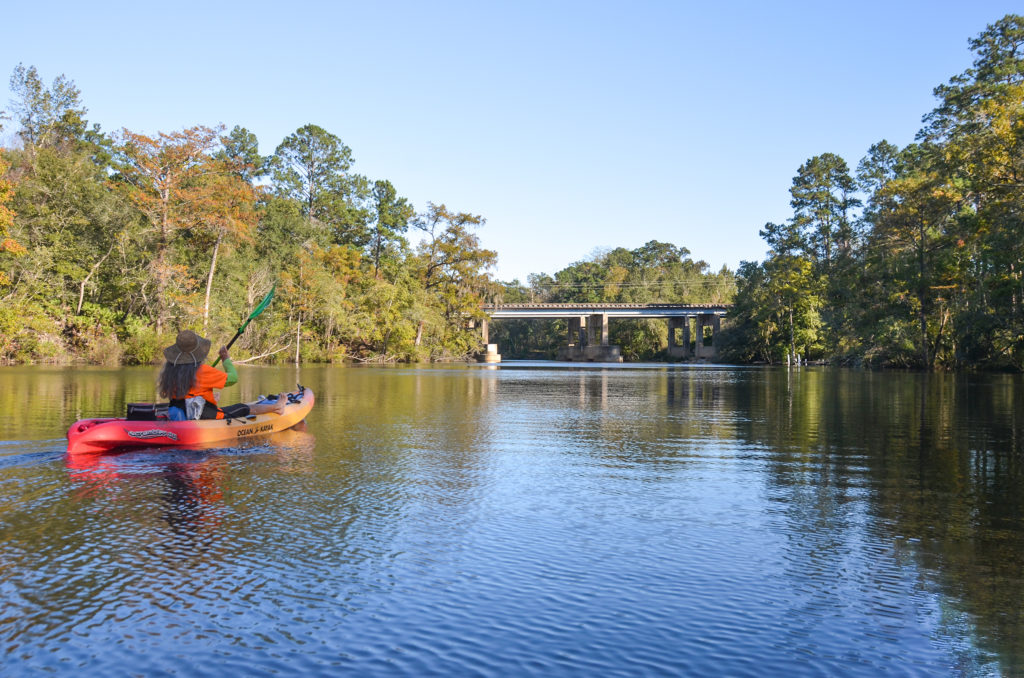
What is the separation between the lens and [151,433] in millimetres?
14234

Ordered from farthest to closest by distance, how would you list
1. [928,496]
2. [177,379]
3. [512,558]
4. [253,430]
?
1. [253,430]
2. [177,379]
3. [928,496]
4. [512,558]

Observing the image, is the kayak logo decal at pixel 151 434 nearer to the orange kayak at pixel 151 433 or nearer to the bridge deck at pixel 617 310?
the orange kayak at pixel 151 433

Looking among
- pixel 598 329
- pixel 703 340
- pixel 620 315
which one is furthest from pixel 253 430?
pixel 598 329

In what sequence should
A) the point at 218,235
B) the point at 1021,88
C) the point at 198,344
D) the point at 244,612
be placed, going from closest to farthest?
the point at 244,612, the point at 198,344, the point at 1021,88, the point at 218,235

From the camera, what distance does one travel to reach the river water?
563 centimetres

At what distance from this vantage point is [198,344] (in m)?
14.6

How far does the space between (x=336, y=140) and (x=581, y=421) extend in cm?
7795

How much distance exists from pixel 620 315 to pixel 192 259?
66289 mm

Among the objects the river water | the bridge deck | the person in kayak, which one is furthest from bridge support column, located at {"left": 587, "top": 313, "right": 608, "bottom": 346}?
the person in kayak

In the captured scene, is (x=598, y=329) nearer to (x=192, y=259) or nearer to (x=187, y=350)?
(x=192, y=259)

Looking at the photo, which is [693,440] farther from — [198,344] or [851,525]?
[198,344]

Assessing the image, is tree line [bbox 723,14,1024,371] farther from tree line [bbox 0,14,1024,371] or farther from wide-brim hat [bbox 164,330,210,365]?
wide-brim hat [bbox 164,330,210,365]

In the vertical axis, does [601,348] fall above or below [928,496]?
above

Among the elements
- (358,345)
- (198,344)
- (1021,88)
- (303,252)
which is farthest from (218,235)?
(1021,88)
